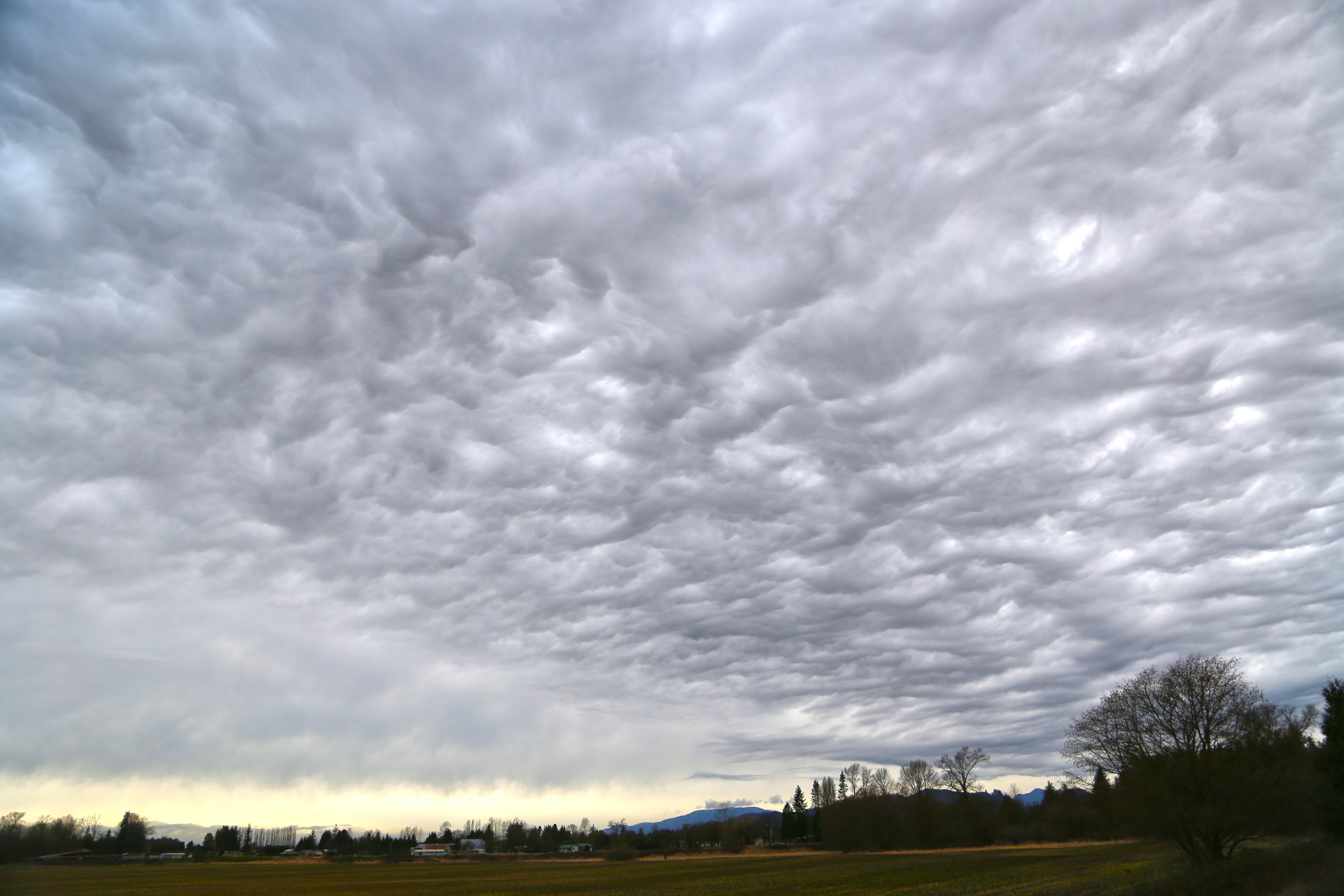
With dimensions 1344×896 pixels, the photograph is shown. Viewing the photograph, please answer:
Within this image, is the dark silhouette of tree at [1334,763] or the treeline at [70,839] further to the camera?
the dark silhouette of tree at [1334,763]

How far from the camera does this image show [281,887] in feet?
243

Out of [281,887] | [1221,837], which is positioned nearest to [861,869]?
[1221,837]

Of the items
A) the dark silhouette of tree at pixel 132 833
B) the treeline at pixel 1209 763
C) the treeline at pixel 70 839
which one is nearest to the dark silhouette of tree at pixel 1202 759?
the treeline at pixel 1209 763

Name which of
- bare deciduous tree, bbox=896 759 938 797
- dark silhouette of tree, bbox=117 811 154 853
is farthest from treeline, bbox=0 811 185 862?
bare deciduous tree, bbox=896 759 938 797

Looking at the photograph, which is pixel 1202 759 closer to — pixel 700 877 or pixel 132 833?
pixel 700 877

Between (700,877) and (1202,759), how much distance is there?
167 ft

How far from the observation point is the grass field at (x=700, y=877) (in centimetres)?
4962

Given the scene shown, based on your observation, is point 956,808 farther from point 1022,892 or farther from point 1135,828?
point 1022,892

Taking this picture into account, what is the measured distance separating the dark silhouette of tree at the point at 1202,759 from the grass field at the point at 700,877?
4.86 metres

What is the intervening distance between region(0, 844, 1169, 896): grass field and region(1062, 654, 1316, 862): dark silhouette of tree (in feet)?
16.0

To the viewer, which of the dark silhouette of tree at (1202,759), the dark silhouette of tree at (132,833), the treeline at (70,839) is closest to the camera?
the treeline at (70,839)

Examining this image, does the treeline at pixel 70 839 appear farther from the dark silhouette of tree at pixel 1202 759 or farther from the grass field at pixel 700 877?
the dark silhouette of tree at pixel 1202 759

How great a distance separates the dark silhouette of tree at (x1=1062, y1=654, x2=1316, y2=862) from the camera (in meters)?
43.8

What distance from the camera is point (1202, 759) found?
1801 inches
